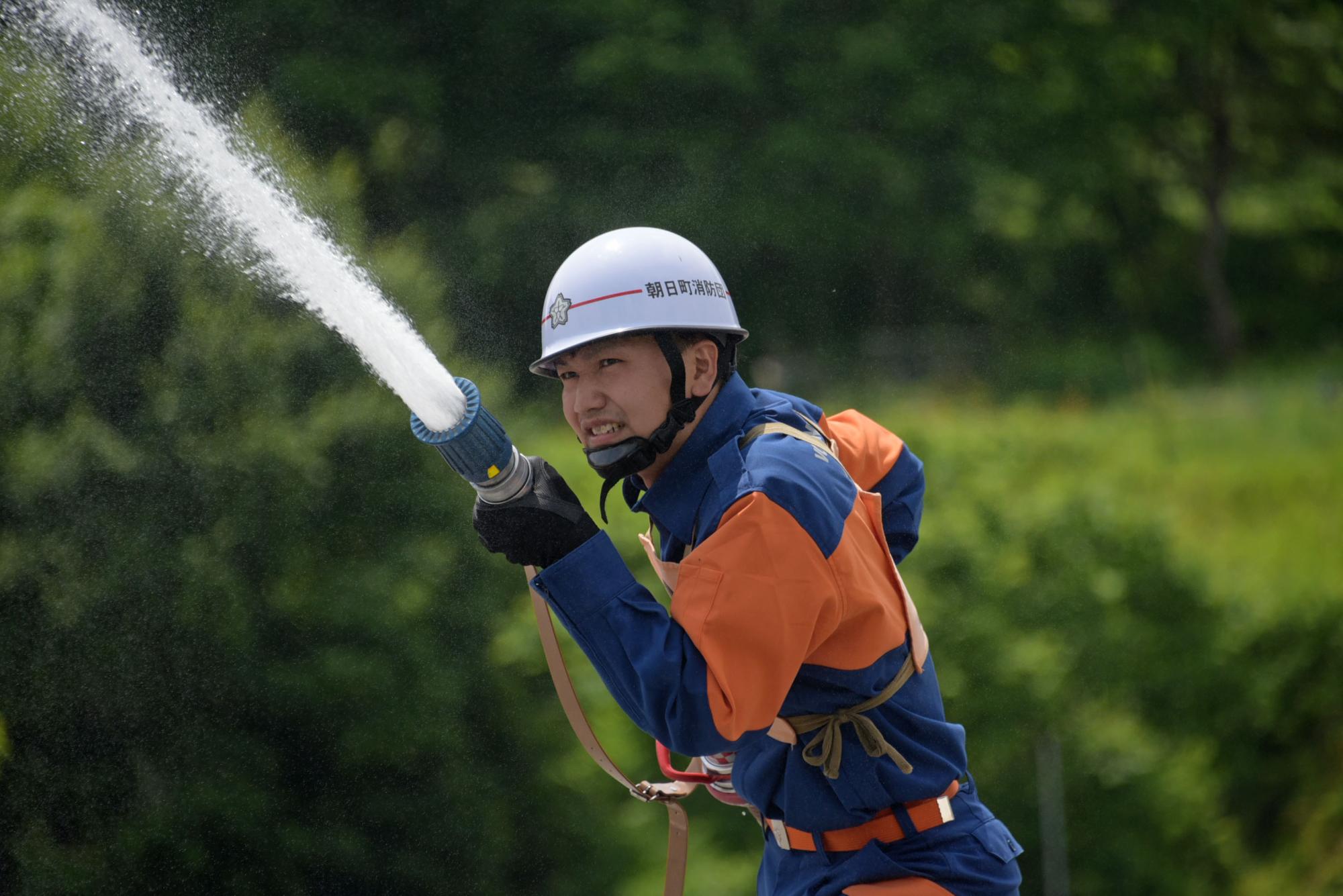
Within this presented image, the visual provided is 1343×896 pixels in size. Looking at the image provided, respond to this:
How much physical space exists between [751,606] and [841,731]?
0.53m

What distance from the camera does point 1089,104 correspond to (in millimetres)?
13758

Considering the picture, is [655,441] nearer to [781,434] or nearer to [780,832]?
[781,434]

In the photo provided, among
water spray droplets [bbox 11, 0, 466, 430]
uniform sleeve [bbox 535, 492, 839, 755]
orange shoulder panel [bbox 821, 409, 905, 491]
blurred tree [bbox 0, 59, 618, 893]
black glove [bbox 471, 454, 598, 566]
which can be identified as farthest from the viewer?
blurred tree [bbox 0, 59, 618, 893]

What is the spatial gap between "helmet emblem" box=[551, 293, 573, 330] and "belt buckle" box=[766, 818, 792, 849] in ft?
3.71

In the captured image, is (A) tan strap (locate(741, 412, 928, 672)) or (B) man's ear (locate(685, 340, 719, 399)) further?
(B) man's ear (locate(685, 340, 719, 399))

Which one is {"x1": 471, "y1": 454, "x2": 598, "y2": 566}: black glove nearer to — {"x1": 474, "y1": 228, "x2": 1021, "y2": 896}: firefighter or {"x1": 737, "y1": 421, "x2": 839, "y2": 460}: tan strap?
{"x1": 474, "y1": 228, "x2": 1021, "y2": 896}: firefighter

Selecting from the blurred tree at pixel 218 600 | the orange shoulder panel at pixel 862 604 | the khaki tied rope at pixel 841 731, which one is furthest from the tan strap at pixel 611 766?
the blurred tree at pixel 218 600

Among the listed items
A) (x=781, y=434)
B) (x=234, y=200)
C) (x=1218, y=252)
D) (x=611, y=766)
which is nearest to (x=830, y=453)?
(x=781, y=434)

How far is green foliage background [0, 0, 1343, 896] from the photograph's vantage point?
4.03 m

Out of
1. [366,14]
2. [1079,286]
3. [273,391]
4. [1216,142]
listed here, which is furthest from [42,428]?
[1216,142]

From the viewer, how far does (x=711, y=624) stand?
2176 millimetres

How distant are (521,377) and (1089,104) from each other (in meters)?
9.81

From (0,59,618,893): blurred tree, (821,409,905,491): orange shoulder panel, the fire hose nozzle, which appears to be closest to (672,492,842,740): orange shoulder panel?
the fire hose nozzle

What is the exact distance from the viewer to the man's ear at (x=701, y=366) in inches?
104
